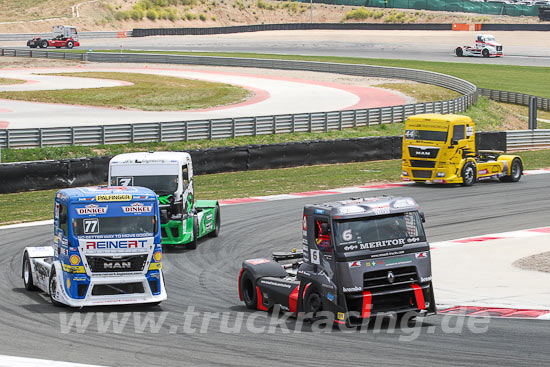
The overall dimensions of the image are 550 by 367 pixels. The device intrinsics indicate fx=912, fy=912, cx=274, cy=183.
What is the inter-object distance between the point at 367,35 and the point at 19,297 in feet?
325

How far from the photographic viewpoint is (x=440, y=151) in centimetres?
3244

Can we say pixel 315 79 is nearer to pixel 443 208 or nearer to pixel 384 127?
pixel 384 127

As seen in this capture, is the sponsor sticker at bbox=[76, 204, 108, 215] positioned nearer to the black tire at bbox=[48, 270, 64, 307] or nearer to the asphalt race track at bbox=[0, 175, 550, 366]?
the black tire at bbox=[48, 270, 64, 307]

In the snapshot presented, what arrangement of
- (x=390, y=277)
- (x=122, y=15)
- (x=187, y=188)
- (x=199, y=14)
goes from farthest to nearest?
(x=199, y=14)
(x=122, y=15)
(x=187, y=188)
(x=390, y=277)

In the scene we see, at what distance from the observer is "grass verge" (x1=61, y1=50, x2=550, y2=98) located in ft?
224

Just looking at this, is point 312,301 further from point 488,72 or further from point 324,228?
point 488,72

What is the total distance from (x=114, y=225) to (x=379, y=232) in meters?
4.82

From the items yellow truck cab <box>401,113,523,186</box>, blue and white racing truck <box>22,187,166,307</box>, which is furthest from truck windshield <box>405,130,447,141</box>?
blue and white racing truck <box>22,187,166,307</box>

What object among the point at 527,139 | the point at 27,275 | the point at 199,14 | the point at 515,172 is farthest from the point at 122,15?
the point at 27,275

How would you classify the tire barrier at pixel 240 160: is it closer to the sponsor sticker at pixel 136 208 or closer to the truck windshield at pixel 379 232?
the sponsor sticker at pixel 136 208

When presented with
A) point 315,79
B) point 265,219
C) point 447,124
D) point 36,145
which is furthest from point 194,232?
point 315,79

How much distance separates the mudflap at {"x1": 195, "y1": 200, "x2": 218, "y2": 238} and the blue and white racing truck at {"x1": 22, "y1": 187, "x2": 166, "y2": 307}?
679 cm

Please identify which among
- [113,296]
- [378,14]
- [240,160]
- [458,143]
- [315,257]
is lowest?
[240,160]

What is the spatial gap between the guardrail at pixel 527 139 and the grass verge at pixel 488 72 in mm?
19596
